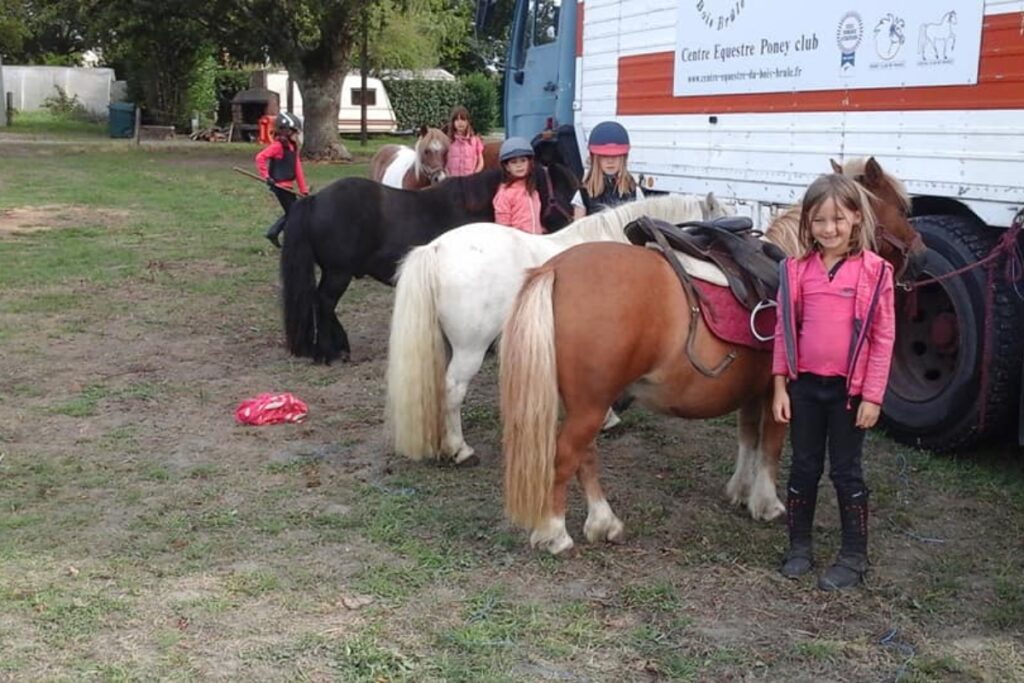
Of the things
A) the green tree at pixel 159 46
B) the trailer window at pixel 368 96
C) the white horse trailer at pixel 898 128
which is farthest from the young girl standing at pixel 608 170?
the trailer window at pixel 368 96

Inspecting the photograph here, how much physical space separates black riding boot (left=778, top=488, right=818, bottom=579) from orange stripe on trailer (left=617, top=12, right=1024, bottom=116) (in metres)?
2.31

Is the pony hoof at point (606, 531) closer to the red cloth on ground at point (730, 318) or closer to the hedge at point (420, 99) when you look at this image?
the red cloth on ground at point (730, 318)

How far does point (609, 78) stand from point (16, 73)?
41.4 metres

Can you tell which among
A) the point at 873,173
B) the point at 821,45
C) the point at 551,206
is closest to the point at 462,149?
the point at 551,206

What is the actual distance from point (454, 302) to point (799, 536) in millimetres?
1928

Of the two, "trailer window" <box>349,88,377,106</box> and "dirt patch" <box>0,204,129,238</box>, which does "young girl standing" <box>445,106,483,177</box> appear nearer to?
"dirt patch" <box>0,204,129,238</box>

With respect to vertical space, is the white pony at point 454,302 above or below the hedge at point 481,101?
below

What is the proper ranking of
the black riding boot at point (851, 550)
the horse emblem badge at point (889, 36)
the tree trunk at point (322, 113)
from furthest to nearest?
1. the tree trunk at point (322, 113)
2. the horse emblem badge at point (889, 36)
3. the black riding boot at point (851, 550)

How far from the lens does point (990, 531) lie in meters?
4.63

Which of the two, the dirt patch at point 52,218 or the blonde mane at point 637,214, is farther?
the dirt patch at point 52,218

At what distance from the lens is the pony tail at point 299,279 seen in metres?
7.06

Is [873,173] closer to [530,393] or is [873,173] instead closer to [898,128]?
[898,128]

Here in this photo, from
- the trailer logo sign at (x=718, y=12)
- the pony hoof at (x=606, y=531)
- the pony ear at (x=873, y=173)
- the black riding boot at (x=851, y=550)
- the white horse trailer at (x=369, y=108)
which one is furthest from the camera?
the white horse trailer at (x=369, y=108)

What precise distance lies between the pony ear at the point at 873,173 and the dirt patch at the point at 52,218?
1155 cm
